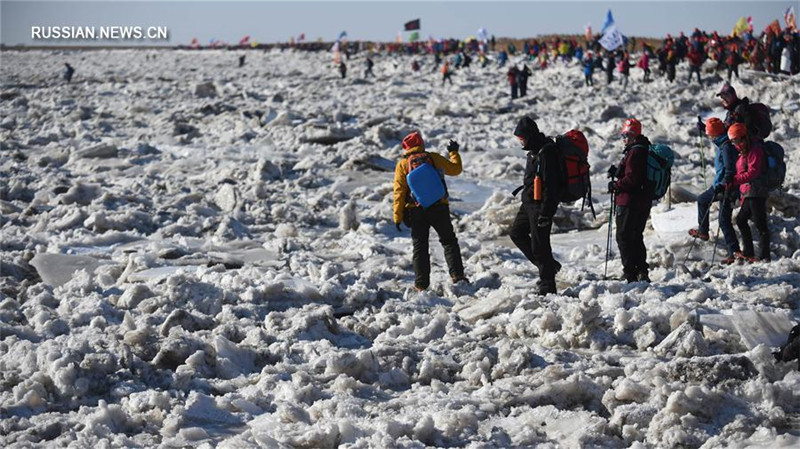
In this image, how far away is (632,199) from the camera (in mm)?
6645

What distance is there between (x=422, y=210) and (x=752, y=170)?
2686 millimetres

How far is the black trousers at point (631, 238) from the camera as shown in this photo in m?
6.71

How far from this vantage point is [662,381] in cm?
470

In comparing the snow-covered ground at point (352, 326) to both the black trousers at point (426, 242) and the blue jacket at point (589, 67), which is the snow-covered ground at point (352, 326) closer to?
the black trousers at point (426, 242)

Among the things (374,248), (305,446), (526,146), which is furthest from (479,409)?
(374,248)

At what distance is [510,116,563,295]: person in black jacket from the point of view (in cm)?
632

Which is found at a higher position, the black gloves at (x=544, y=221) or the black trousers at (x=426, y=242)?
the black gloves at (x=544, y=221)

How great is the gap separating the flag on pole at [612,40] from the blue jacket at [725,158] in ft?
73.1

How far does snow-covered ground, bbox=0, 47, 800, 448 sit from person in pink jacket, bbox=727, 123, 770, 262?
1.05 feet

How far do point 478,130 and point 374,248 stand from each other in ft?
37.0

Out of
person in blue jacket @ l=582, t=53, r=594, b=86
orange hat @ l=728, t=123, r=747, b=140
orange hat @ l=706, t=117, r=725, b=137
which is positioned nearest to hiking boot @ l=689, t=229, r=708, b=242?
orange hat @ l=706, t=117, r=725, b=137

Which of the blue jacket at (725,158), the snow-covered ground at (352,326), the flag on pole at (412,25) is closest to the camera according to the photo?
the snow-covered ground at (352,326)

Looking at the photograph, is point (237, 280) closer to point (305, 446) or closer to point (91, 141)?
point (305, 446)

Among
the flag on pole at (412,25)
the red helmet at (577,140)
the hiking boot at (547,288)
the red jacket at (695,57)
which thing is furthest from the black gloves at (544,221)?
the flag on pole at (412,25)
